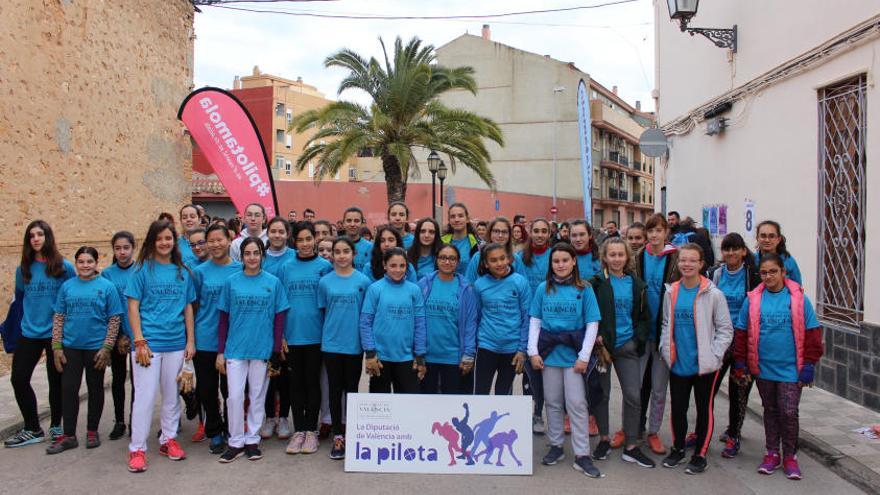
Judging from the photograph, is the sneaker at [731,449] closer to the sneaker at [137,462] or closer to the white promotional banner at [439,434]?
the white promotional banner at [439,434]

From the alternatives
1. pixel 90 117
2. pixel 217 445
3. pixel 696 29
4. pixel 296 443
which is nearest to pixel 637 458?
pixel 296 443

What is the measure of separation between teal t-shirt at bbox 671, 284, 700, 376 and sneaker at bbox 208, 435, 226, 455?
3.67 m

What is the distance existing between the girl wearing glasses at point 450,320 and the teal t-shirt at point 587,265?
1353 mm

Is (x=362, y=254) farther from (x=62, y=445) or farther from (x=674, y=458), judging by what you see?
(x=674, y=458)

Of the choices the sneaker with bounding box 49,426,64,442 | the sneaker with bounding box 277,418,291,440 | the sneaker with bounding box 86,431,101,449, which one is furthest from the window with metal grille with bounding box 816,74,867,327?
the sneaker with bounding box 49,426,64,442

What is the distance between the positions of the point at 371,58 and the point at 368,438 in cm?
1736

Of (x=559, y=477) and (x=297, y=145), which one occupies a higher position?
(x=297, y=145)

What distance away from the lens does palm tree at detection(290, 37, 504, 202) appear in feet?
66.1

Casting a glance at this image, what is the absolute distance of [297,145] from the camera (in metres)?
50.8

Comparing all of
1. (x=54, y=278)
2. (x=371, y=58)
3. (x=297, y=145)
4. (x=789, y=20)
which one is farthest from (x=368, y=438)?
(x=297, y=145)

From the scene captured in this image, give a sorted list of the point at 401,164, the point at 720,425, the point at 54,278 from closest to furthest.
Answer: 1. the point at 54,278
2. the point at 720,425
3. the point at 401,164

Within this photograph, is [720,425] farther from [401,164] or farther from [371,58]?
[371,58]

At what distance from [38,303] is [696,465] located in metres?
5.49

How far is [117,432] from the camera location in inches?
228
